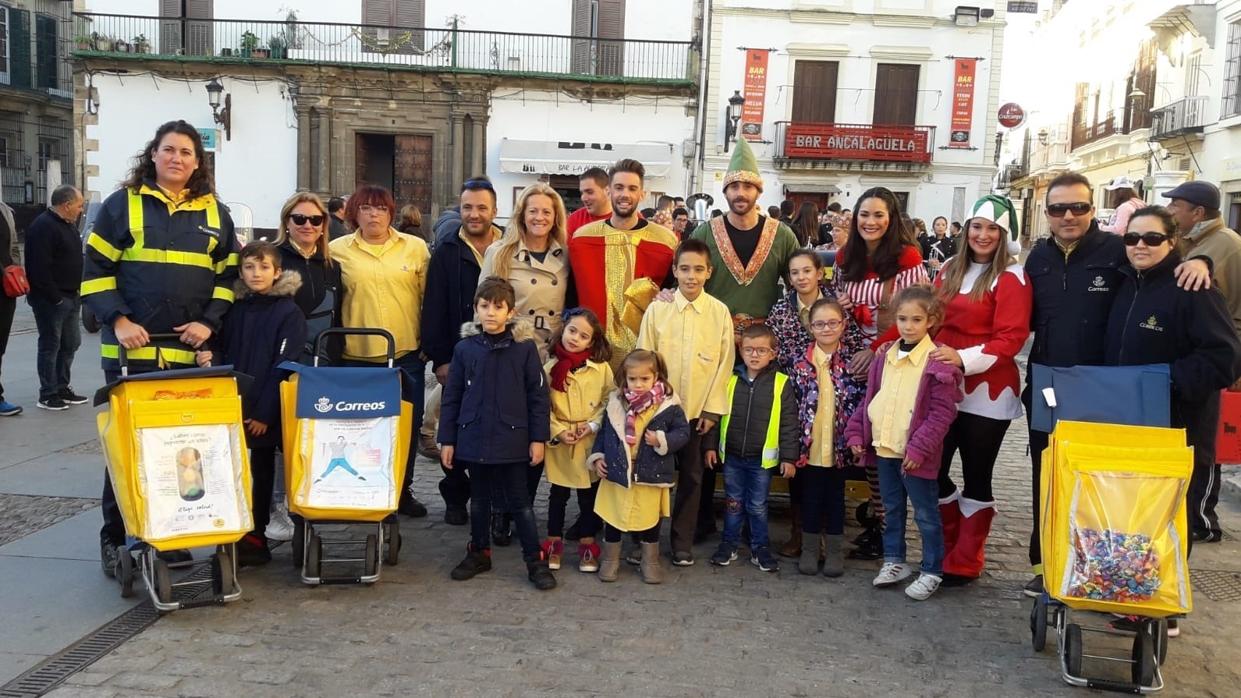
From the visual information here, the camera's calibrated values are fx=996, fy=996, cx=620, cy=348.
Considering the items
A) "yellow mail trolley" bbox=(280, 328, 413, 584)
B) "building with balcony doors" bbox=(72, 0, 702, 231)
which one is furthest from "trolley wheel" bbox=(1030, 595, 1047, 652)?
"building with balcony doors" bbox=(72, 0, 702, 231)

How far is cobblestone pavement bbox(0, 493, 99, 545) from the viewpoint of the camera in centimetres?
508

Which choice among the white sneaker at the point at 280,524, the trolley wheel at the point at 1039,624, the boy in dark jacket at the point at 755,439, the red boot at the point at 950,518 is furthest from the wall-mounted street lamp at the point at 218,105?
the trolley wheel at the point at 1039,624

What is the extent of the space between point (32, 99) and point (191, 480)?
29.3 m

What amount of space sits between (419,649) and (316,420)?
1137 millimetres

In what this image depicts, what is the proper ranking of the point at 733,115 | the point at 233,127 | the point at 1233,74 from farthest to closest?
the point at 233,127 < the point at 733,115 < the point at 1233,74

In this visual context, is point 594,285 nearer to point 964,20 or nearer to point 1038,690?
point 1038,690

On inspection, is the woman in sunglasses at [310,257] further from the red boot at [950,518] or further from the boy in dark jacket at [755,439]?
the red boot at [950,518]

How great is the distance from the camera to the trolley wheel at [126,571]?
13.7ft

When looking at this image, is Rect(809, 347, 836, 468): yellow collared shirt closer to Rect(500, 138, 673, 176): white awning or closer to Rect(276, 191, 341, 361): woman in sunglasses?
Rect(276, 191, 341, 361): woman in sunglasses

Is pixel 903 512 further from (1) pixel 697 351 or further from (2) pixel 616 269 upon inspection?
(2) pixel 616 269

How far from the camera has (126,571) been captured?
417 cm

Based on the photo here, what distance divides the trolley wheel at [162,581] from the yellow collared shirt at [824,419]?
2.90 metres

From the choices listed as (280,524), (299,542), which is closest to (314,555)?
(299,542)

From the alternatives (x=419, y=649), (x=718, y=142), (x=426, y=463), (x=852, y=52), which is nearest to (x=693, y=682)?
(x=419, y=649)
